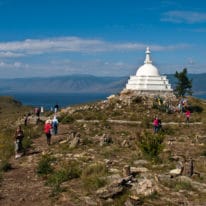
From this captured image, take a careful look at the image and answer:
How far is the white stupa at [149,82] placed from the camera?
185 ft

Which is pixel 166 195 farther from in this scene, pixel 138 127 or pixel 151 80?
pixel 151 80

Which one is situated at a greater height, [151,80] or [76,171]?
[151,80]

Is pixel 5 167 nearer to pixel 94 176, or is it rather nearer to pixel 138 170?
pixel 94 176

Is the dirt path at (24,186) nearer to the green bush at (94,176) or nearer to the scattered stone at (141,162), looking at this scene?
the green bush at (94,176)

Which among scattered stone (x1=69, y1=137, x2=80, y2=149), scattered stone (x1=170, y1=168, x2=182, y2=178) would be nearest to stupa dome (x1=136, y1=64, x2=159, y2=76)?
scattered stone (x1=69, y1=137, x2=80, y2=149)

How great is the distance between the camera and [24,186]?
16719 mm

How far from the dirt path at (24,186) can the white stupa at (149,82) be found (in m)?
35.2

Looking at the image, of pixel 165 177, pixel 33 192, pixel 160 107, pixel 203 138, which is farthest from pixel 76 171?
pixel 160 107

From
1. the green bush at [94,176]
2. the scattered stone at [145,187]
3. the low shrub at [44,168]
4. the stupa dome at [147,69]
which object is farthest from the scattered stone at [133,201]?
the stupa dome at [147,69]

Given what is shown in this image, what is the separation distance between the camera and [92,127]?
36719 mm

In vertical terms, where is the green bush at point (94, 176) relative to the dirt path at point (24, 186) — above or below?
above

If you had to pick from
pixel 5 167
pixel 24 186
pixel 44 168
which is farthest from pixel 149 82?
pixel 24 186

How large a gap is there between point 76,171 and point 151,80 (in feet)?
134

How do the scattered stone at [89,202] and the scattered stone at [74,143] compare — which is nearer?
the scattered stone at [89,202]
